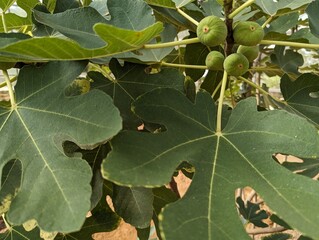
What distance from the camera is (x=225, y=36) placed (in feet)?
2.35

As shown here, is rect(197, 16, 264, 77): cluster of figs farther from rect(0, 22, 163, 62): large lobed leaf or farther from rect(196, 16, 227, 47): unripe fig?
rect(0, 22, 163, 62): large lobed leaf

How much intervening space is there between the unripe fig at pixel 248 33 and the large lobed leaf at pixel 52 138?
276mm

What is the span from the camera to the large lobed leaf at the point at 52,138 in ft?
1.63

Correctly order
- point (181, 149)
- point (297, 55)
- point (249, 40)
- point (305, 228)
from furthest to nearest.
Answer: point (297, 55) → point (249, 40) → point (181, 149) → point (305, 228)

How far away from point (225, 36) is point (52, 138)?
34cm

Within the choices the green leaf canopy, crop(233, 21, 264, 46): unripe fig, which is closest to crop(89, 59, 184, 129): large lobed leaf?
crop(233, 21, 264, 46): unripe fig

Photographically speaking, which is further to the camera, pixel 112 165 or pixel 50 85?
pixel 50 85

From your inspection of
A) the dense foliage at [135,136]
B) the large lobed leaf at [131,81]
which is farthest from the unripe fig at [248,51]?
the large lobed leaf at [131,81]

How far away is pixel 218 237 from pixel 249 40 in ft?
1.20

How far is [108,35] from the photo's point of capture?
22.4 inches

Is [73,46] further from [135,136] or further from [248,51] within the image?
[248,51]

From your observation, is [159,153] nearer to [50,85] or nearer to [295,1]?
[50,85]

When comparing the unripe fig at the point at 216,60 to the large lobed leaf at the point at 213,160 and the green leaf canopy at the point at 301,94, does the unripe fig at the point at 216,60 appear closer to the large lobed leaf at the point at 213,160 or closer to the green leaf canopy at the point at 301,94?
the large lobed leaf at the point at 213,160

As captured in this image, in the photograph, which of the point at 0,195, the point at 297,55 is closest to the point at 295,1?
the point at 297,55
